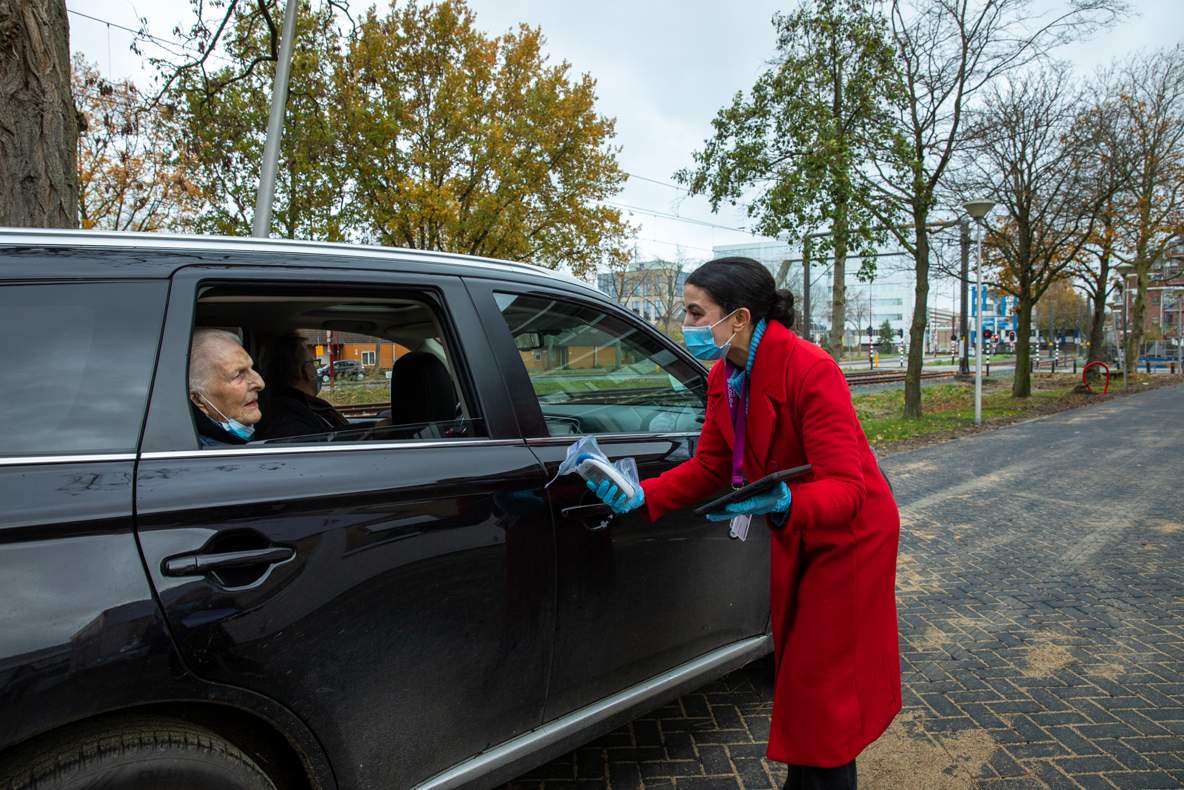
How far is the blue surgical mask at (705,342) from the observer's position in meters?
2.11

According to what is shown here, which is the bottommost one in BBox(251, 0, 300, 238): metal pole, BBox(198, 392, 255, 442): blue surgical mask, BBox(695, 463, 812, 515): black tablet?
BBox(695, 463, 812, 515): black tablet

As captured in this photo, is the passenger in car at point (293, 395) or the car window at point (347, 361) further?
the passenger in car at point (293, 395)

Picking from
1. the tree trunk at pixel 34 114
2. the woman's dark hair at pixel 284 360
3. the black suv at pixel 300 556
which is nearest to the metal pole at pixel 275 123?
the tree trunk at pixel 34 114

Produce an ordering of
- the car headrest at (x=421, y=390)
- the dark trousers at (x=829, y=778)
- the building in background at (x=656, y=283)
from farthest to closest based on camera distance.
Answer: the building in background at (x=656, y=283) → the car headrest at (x=421, y=390) → the dark trousers at (x=829, y=778)

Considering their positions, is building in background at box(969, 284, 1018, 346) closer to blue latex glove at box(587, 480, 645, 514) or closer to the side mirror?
the side mirror

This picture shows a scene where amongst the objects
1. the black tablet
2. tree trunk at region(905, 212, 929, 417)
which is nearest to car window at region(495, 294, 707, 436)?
the black tablet

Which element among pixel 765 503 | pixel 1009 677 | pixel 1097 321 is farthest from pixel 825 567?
pixel 1097 321

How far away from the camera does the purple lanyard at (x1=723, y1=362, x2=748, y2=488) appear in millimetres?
2080

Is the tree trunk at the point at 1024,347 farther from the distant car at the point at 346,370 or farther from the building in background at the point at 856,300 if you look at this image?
the building in background at the point at 856,300

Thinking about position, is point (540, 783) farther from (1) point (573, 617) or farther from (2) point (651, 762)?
(1) point (573, 617)

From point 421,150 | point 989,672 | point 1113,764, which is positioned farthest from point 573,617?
point 421,150

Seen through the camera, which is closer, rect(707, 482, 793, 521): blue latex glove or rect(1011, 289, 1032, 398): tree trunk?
rect(707, 482, 793, 521): blue latex glove

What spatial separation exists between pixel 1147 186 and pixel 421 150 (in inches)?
835

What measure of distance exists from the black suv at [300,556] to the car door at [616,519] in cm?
1
